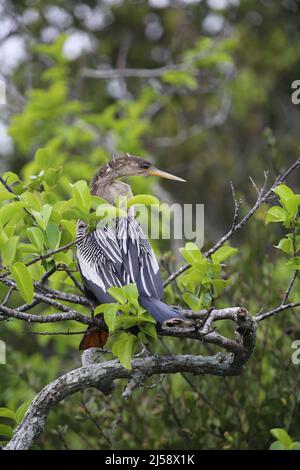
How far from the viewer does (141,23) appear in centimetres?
1090

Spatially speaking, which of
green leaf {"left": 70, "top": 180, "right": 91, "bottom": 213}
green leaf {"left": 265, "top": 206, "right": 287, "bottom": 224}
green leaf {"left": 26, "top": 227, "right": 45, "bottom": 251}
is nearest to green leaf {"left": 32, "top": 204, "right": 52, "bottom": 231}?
green leaf {"left": 26, "top": 227, "right": 45, "bottom": 251}

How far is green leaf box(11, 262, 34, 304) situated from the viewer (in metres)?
2.76

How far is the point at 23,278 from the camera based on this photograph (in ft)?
9.09

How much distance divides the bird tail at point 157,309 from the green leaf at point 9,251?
0.55 m

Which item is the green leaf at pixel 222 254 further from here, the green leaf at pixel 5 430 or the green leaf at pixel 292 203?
the green leaf at pixel 5 430

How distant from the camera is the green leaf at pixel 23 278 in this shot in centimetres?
276

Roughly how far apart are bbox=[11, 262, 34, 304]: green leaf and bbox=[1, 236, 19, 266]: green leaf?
2.3 inches

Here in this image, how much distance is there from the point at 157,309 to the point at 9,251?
61cm

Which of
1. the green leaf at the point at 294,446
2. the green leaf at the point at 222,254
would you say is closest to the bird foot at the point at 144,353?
the green leaf at the point at 222,254

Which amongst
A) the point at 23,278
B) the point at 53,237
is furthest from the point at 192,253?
the point at 23,278

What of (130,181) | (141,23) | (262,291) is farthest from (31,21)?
(262,291)

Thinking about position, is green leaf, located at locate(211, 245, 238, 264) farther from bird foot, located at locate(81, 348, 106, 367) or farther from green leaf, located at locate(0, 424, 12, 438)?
green leaf, located at locate(0, 424, 12, 438)

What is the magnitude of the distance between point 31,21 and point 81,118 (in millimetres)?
2802
